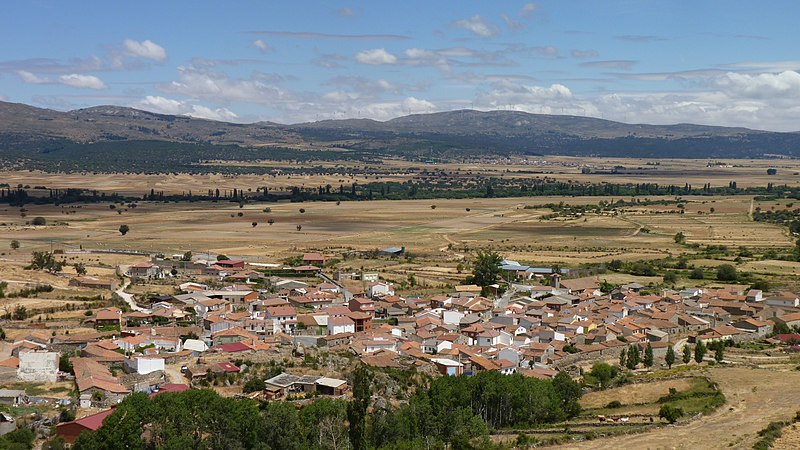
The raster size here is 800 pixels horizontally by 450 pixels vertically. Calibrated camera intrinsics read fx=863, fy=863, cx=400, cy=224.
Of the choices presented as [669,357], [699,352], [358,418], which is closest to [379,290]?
[669,357]

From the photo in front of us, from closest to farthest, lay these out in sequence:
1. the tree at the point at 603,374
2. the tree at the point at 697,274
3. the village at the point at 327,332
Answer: the village at the point at 327,332
the tree at the point at 603,374
the tree at the point at 697,274

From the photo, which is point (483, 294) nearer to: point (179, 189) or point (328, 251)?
point (328, 251)

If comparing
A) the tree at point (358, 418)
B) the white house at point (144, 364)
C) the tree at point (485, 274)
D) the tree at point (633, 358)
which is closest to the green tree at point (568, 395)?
the tree at point (633, 358)

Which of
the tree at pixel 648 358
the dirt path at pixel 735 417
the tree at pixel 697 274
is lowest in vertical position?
the tree at pixel 648 358

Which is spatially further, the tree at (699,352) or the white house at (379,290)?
the white house at (379,290)

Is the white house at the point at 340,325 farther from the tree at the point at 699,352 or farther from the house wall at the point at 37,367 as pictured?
the tree at the point at 699,352

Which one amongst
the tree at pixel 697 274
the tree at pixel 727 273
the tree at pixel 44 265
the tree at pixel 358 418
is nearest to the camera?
the tree at pixel 358 418

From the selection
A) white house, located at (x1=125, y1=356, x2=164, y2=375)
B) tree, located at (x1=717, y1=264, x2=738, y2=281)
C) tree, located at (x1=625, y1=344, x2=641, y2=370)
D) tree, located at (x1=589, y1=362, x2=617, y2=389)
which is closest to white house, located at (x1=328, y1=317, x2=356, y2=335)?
white house, located at (x1=125, y1=356, x2=164, y2=375)
